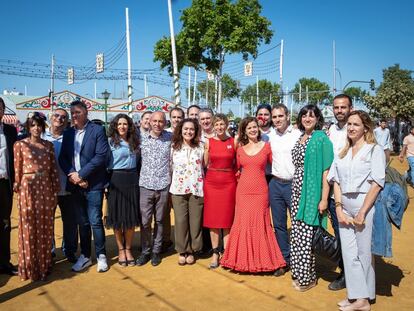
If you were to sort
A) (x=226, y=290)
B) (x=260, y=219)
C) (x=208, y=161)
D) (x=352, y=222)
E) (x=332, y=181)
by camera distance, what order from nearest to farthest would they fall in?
(x=352, y=222)
(x=332, y=181)
(x=226, y=290)
(x=260, y=219)
(x=208, y=161)

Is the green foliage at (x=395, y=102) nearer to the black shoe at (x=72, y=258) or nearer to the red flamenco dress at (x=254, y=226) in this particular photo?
the red flamenco dress at (x=254, y=226)

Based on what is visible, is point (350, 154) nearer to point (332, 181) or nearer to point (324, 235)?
point (332, 181)

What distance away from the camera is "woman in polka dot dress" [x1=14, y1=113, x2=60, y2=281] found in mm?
3984

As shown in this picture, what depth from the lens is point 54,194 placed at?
4.29 meters

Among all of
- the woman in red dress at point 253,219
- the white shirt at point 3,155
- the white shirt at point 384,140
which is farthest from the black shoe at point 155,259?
the white shirt at point 384,140

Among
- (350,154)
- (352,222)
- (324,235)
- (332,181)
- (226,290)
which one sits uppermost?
(350,154)

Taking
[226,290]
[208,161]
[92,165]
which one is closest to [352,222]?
[226,290]

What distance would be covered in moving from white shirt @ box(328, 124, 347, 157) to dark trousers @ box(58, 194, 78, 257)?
317 centimetres

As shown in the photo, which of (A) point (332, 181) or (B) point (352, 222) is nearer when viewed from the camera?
(B) point (352, 222)

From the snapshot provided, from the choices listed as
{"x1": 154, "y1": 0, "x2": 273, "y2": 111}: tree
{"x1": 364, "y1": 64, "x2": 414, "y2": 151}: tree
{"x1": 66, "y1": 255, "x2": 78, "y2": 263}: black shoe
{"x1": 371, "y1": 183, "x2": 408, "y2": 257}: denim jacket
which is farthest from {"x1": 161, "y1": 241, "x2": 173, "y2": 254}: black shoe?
{"x1": 364, "y1": 64, "x2": 414, "y2": 151}: tree

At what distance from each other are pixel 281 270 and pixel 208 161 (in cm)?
152

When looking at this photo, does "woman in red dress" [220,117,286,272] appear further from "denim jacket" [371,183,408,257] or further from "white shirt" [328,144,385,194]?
"denim jacket" [371,183,408,257]

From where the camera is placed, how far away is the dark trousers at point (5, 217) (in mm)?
4180

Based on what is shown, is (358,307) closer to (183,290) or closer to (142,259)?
(183,290)
